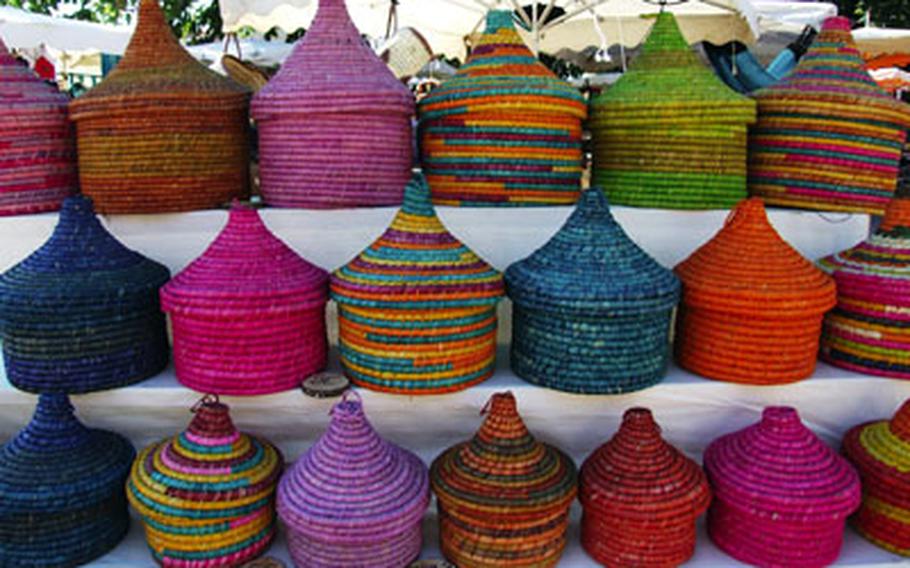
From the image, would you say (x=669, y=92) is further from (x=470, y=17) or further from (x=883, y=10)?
(x=883, y=10)

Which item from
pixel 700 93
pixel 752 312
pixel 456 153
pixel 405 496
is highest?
pixel 700 93

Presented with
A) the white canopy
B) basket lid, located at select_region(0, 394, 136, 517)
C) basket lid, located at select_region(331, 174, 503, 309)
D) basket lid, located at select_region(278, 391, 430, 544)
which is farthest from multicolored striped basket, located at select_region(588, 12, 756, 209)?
the white canopy

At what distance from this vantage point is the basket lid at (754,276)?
3.45ft

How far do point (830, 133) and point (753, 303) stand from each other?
0.42 meters

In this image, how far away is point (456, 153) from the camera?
1249 mm

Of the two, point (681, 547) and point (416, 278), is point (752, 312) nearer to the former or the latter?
point (681, 547)

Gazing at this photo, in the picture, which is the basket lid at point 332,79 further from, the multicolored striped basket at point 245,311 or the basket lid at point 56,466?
the basket lid at point 56,466

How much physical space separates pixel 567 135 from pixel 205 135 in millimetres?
655

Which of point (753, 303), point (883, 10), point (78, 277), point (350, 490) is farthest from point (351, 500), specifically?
point (883, 10)

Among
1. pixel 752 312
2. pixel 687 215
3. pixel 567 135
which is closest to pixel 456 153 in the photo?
pixel 567 135

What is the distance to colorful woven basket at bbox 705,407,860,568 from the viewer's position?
99cm

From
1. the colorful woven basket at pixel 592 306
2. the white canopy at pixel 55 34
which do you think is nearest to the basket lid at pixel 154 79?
the colorful woven basket at pixel 592 306

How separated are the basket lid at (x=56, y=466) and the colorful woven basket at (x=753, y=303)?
37.4 inches

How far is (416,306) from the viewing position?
1.01 meters
